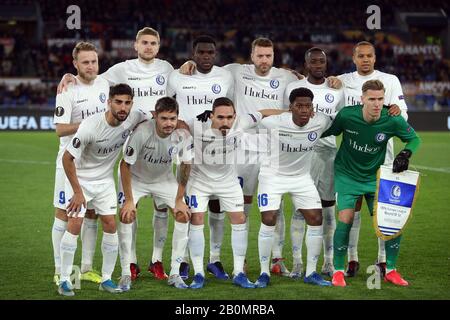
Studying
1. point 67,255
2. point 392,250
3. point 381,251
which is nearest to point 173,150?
point 67,255

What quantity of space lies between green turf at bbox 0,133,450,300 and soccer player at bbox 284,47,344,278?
36 centimetres

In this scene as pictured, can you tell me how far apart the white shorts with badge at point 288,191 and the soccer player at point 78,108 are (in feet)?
5.31

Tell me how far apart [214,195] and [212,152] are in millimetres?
399

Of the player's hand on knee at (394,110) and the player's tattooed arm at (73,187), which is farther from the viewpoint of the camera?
the player's hand on knee at (394,110)

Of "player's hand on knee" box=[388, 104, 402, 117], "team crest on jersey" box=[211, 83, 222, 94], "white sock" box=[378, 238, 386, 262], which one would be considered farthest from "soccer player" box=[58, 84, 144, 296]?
"white sock" box=[378, 238, 386, 262]

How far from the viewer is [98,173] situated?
793cm

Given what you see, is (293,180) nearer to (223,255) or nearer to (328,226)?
(328,226)

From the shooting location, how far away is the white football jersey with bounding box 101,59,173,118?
8.73 meters

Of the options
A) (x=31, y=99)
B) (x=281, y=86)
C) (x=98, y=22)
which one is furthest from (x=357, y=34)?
(x=281, y=86)

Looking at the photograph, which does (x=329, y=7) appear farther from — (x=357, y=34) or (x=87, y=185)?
(x=87, y=185)

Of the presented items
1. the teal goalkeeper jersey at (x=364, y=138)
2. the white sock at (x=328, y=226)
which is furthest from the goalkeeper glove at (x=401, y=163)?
the white sock at (x=328, y=226)

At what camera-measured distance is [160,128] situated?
7887mm

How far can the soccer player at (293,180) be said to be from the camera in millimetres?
→ 8133

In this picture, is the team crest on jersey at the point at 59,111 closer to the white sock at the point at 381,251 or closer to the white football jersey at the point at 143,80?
the white football jersey at the point at 143,80
